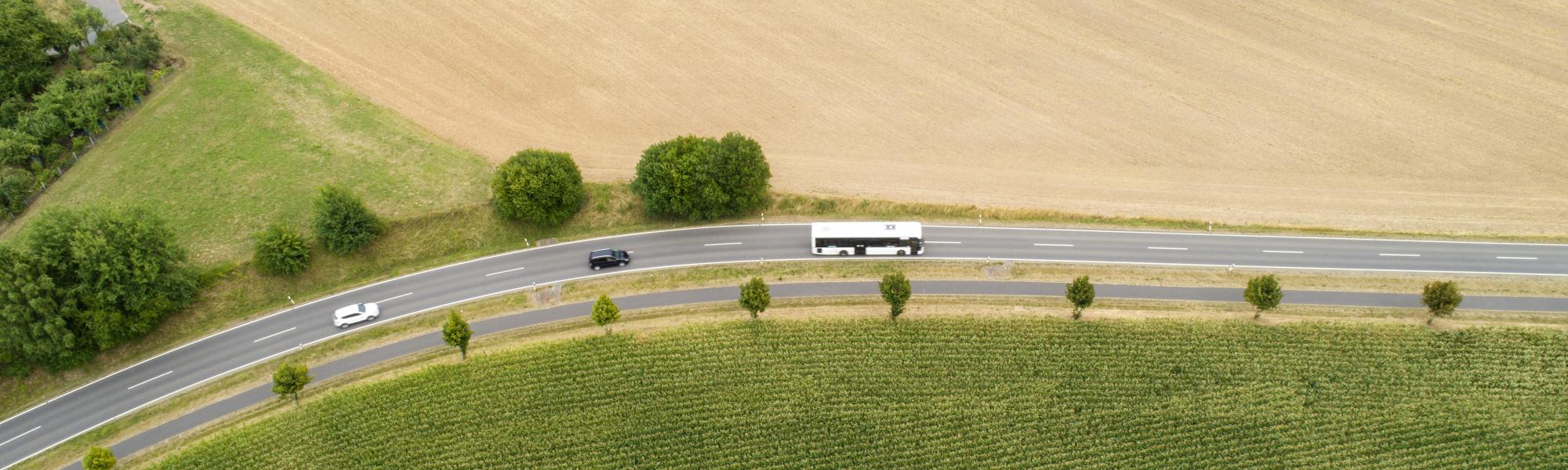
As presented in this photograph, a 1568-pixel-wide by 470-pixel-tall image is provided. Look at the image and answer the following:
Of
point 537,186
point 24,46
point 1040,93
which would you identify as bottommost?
point 537,186

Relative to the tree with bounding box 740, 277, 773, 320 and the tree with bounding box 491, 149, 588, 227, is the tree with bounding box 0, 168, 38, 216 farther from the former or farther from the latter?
the tree with bounding box 740, 277, 773, 320

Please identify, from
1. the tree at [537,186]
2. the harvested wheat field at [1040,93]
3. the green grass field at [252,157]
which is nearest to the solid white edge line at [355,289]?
the tree at [537,186]

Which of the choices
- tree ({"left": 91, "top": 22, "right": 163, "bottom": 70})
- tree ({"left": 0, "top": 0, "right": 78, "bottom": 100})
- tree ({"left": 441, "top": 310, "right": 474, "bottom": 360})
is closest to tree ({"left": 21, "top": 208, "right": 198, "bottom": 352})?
tree ({"left": 441, "top": 310, "right": 474, "bottom": 360})

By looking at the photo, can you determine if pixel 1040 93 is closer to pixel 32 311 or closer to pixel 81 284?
pixel 81 284

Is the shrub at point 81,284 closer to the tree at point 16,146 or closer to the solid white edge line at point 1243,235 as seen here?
the tree at point 16,146

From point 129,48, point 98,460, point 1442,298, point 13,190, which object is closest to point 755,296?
point 98,460

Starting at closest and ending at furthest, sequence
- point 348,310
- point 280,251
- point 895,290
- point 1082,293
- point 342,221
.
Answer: point 1082,293 → point 895,290 → point 348,310 → point 280,251 → point 342,221

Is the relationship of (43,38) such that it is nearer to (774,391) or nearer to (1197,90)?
(774,391)
